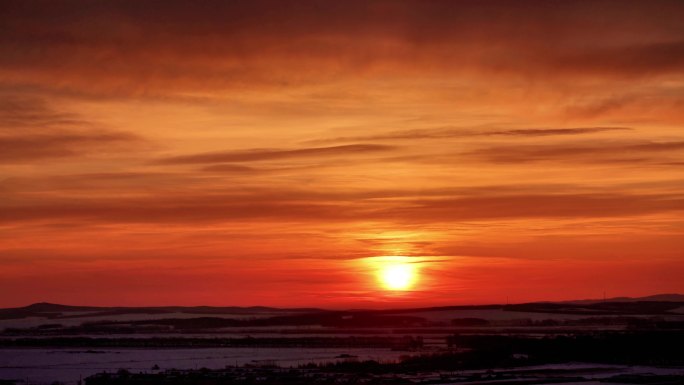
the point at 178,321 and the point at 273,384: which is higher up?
the point at 178,321

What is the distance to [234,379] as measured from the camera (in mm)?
47906

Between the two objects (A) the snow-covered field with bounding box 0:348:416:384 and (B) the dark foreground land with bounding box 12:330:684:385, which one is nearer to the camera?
(B) the dark foreground land with bounding box 12:330:684:385

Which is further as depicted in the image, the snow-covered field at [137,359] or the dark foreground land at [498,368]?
the snow-covered field at [137,359]

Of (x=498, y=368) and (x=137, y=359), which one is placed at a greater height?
(x=137, y=359)

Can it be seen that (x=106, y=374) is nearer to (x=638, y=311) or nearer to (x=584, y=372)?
(x=584, y=372)

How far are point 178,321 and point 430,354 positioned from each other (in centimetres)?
12188

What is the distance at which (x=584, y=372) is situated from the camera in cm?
5141

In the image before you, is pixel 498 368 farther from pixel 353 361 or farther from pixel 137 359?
pixel 137 359

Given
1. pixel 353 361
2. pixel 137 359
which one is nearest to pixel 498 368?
pixel 353 361

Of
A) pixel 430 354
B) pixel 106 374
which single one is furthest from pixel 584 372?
pixel 106 374

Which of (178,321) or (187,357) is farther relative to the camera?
(178,321)

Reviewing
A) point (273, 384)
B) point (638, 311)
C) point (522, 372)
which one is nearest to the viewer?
point (273, 384)

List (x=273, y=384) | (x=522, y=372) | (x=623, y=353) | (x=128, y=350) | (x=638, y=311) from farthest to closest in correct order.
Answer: (x=638, y=311) → (x=128, y=350) → (x=623, y=353) → (x=522, y=372) → (x=273, y=384)

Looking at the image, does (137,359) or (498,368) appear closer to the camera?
(498,368)
